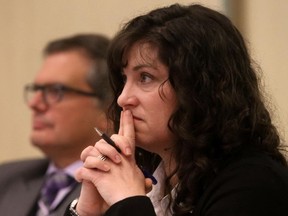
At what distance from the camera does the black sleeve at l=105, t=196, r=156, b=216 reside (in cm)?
154

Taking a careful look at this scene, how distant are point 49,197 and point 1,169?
325 millimetres

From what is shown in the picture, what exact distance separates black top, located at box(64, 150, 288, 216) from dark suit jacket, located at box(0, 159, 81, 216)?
0.99 meters

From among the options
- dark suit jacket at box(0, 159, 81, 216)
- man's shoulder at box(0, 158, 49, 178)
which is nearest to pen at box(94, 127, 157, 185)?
Answer: dark suit jacket at box(0, 159, 81, 216)

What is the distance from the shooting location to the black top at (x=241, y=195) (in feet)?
5.02

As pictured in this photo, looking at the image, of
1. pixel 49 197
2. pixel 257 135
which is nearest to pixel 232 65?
pixel 257 135

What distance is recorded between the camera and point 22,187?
274 centimetres

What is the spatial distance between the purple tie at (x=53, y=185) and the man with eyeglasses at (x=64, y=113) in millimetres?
14

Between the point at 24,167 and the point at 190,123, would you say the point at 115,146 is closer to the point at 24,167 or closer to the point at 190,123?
the point at 190,123

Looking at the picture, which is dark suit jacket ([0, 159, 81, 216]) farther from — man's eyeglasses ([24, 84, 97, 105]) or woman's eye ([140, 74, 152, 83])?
woman's eye ([140, 74, 152, 83])

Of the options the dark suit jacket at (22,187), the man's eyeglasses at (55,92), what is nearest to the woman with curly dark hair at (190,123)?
the dark suit jacket at (22,187)

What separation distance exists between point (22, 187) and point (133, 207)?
1.29m

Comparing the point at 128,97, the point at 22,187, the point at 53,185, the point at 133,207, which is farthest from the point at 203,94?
the point at 22,187

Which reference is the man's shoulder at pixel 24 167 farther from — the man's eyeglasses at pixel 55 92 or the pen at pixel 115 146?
the pen at pixel 115 146

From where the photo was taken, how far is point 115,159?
168cm
